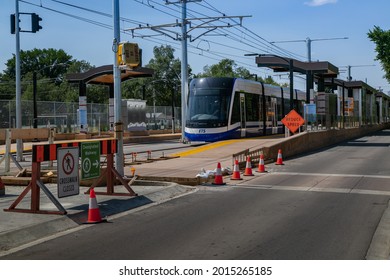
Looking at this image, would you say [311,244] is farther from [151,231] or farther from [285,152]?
[285,152]

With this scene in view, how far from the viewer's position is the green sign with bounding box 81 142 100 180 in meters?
10.3

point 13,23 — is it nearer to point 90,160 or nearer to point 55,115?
point 90,160

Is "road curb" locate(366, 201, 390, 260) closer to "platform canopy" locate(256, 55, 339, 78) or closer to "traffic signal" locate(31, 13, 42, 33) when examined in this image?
"traffic signal" locate(31, 13, 42, 33)

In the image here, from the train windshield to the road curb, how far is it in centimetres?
1896

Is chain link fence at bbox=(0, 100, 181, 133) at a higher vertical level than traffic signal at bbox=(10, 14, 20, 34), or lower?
lower

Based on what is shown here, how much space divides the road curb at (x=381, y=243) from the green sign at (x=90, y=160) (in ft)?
18.5

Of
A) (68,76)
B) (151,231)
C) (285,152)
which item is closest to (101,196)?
(151,231)

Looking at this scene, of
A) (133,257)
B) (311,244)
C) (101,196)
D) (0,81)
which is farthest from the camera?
(0,81)

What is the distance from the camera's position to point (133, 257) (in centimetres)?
655

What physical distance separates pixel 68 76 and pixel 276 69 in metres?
14.6

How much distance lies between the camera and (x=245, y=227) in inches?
329

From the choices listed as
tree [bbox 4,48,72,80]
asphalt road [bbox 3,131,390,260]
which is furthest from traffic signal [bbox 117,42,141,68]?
tree [bbox 4,48,72,80]

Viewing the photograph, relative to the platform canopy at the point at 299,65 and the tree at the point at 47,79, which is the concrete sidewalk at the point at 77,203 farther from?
the tree at the point at 47,79

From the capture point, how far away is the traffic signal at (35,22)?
72.8ft
